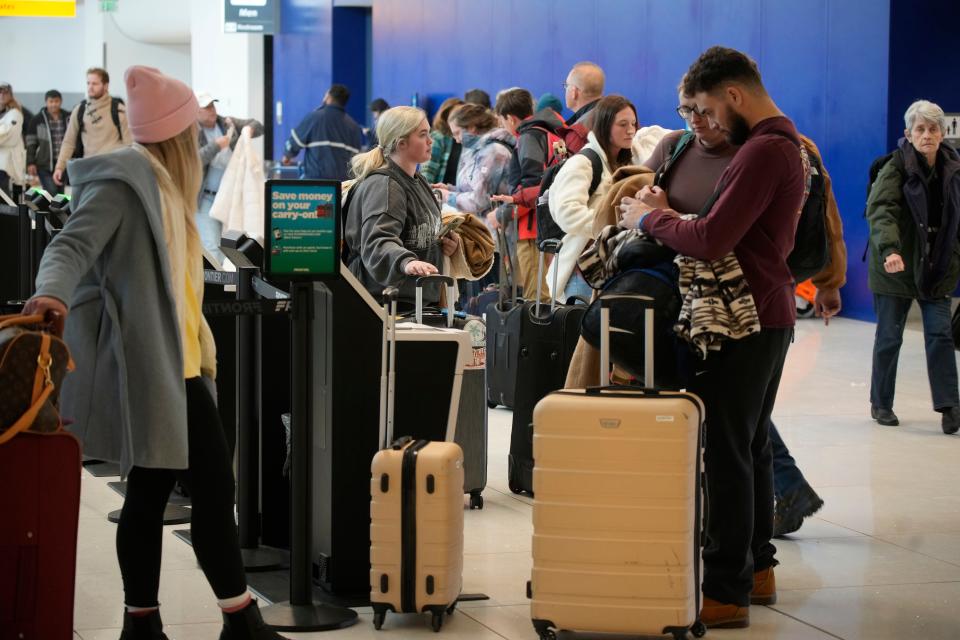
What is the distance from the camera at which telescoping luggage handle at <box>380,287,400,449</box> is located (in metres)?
4.14

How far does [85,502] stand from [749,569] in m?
2.81

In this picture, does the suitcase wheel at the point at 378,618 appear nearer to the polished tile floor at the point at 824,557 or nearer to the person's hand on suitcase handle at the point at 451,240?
the polished tile floor at the point at 824,557

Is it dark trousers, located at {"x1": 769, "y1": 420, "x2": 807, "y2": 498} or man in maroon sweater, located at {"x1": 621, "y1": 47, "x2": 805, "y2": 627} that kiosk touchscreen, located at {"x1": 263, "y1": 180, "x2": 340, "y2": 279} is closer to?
man in maroon sweater, located at {"x1": 621, "y1": 47, "x2": 805, "y2": 627}

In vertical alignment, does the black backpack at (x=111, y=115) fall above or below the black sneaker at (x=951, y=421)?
above

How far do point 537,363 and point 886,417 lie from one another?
2579 millimetres

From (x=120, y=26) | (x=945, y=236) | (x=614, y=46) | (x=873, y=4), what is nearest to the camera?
(x=945, y=236)

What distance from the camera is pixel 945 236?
24.5 ft

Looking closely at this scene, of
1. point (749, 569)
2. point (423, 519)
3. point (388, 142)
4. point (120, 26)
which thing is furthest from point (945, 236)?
point (120, 26)

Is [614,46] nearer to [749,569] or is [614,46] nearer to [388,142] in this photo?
[388,142]

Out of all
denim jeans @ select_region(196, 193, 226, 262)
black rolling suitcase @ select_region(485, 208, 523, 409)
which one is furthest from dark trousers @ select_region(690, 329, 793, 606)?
denim jeans @ select_region(196, 193, 226, 262)

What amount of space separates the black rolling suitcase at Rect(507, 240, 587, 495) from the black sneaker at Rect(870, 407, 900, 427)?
2439mm

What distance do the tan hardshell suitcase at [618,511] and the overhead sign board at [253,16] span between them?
73.6 feet

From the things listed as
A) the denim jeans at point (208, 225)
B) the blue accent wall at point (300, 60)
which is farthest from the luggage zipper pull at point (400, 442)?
the blue accent wall at point (300, 60)

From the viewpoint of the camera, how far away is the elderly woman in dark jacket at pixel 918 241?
746 cm
